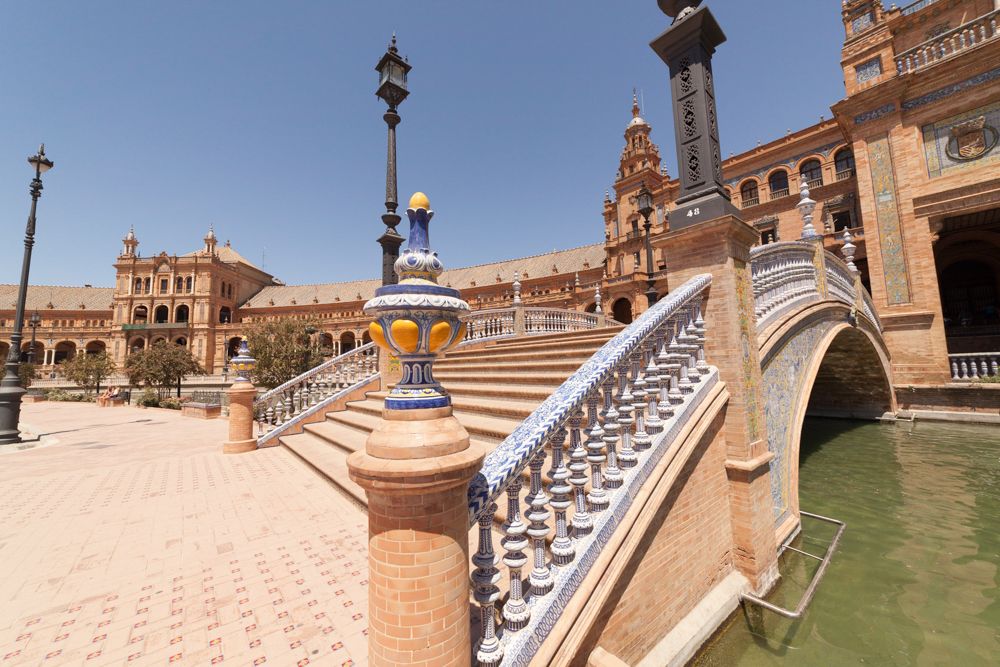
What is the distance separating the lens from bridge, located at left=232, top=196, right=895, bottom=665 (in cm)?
181

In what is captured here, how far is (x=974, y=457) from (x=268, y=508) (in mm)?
14734

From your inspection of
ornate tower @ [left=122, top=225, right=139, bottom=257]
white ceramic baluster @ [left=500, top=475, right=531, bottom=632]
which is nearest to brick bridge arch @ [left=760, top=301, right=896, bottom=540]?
white ceramic baluster @ [left=500, top=475, right=531, bottom=632]

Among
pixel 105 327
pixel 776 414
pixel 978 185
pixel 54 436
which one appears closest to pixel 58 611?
pixel 776 414

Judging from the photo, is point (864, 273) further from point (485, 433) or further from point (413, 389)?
point (413, 389)

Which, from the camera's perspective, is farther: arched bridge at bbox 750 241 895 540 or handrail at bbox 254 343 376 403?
handrail at bbox 254 343 376 403

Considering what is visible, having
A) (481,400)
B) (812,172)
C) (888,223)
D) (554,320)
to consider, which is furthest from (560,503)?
(812,172)

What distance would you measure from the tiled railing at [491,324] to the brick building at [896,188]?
4.83 metres

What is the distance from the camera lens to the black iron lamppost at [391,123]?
24.7 feet

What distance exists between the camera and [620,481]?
2.89 m

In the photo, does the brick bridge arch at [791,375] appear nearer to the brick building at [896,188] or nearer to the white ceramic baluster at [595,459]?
the brick building at [896,188]

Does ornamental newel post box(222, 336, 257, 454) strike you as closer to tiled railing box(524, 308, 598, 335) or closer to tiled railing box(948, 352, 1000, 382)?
tiled railing box(524, 308, 598, 335)

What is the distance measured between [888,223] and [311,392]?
72.3ft

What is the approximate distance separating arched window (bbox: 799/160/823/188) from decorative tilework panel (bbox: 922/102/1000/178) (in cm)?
1075

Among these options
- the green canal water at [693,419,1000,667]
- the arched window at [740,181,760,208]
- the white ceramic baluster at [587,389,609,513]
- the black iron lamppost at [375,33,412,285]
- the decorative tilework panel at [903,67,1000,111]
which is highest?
the arched window at [740,181,760,208]
